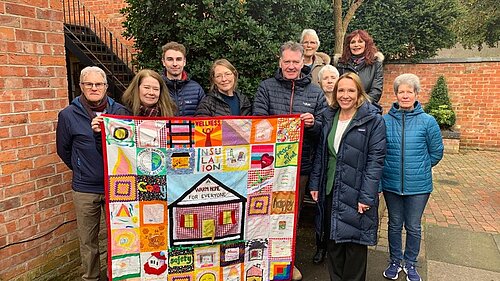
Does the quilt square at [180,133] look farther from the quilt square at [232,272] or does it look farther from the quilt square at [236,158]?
the quilt square at [232,272]

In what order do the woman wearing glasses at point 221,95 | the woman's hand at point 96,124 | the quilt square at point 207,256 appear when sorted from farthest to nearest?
the woman wearing glasses at point 221,95
the quilt square at point 207,256
the woman's hand at point 96,124

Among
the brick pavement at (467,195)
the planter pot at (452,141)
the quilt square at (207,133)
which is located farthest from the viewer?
the planter pot at (452,141)

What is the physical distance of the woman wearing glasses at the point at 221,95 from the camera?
3092 mm

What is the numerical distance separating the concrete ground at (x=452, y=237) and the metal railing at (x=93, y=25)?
6058 mm

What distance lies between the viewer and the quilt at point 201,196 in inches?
105

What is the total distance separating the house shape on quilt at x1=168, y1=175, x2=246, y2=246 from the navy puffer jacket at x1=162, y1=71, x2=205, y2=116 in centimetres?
78

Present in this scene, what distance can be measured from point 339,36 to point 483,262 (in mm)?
5223

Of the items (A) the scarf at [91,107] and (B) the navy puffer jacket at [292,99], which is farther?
(B) the navy puffer jacket at [292,99]

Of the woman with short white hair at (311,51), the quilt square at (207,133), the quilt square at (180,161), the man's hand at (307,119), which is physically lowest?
the quilt square at (180,161)

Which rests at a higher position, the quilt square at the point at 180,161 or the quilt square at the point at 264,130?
the quilt square at the point at 264,130

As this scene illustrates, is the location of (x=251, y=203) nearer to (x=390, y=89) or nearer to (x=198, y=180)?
(x=198, y=180)

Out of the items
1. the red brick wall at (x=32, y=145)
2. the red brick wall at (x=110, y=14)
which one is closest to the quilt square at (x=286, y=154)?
the red brick wall at (x=32, y=145)

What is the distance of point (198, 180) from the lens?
9.12 ft

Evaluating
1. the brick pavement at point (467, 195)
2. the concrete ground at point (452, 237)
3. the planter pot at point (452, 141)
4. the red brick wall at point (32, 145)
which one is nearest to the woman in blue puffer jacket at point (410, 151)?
the concrete ground at point (452, 237)
